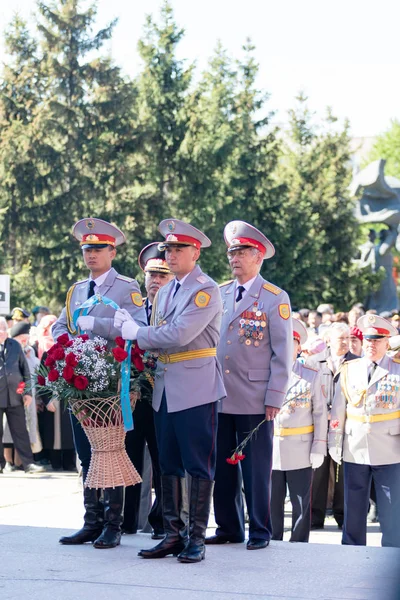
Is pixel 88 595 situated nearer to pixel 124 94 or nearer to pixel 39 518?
pixel 39 518

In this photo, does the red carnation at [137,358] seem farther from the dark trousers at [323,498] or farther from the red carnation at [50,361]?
the dark trousers at [323,498]

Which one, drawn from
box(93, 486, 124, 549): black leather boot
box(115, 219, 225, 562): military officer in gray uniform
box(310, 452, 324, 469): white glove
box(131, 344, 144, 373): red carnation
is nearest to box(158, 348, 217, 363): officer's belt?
box(115, 219, 225, 562): military officer in gray uniform

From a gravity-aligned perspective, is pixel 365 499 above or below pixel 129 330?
below

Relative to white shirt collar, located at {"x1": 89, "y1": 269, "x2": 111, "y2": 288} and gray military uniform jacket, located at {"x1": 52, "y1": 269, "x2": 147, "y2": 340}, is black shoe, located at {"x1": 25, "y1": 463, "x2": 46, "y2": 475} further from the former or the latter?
white shirt collar, located at {"x1": 89, "y1": 269, "x2": 111, "y2": 288}

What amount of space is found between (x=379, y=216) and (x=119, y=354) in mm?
34952

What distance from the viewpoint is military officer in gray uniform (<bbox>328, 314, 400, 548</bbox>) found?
26.3 feet

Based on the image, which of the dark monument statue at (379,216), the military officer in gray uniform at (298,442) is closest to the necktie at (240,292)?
the military officer in gray uniform at (298,442)

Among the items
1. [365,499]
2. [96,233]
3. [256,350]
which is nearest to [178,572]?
[256,350]

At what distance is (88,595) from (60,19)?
86.0 feet

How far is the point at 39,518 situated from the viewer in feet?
30.5

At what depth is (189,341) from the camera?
20.1ft

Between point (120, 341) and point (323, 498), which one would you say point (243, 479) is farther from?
point (323, 498)

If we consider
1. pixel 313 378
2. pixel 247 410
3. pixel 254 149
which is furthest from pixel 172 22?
pixel 247 410

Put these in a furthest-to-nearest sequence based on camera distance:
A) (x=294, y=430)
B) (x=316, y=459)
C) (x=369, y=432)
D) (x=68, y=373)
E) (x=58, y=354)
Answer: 1. (x=294, y=430)
2. (x=316, y=459)
3. (x=369, y=432)
4. (x=58, y=354)
5. (x=68, y=373)
